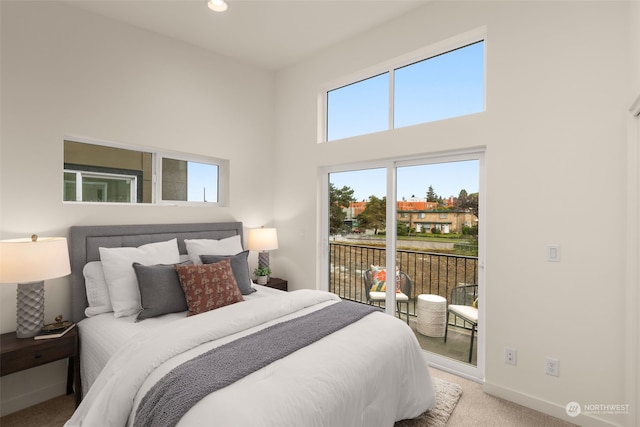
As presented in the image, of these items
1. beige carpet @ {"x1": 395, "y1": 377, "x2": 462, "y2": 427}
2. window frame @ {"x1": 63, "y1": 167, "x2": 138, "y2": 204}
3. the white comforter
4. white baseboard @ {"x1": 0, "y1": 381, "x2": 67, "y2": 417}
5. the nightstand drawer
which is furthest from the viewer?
window frame @ {"x1": 63, "y1": 167, "x2": 138, "y2": 204}

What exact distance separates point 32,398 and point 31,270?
1.09m

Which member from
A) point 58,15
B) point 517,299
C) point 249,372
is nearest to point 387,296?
point 517,299

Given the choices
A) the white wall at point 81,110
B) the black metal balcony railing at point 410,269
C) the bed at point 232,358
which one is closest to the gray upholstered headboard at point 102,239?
the bed at point 232,358

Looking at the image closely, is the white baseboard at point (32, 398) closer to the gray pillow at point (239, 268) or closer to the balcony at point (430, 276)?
the gray pillow at point (239, 268)

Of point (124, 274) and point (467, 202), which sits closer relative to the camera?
point (124, 274)

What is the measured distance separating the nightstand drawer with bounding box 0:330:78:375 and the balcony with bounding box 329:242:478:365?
245cm

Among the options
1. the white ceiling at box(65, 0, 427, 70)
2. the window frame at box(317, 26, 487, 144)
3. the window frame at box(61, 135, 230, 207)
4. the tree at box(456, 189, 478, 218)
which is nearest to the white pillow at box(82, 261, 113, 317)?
the window frame at box(61, 135, 230, 207)

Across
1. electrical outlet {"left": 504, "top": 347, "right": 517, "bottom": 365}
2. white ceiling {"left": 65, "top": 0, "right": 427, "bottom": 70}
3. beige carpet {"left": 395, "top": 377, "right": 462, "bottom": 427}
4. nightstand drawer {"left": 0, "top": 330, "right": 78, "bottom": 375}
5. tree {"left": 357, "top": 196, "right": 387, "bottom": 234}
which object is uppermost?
white ceiling {"left": 65, "top": 0, "right": 427, "bottom": 70}

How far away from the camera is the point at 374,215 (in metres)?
3.23

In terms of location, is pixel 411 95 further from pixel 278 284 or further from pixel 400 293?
pixel 278 284

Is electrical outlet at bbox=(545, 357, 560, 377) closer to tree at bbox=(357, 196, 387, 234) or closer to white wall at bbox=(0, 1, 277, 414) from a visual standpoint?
tree at bbox=(357, 196, 387, 234)

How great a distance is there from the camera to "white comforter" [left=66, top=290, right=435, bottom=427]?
1.28 metres

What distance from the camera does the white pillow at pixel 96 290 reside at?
94.7 inches

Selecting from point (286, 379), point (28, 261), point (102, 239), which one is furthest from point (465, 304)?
point (28, 261)
